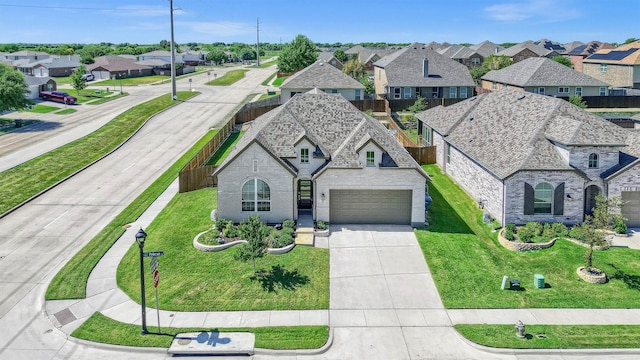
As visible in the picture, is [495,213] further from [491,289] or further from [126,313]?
[126,313]

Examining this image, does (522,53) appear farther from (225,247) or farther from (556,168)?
(225,247)

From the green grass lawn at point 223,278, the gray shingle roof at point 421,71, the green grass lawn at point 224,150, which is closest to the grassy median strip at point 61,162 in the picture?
the green grass lawn at point 224,150

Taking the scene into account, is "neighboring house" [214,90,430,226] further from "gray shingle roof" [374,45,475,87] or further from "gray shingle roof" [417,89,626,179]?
"gray shingle roof" [374,45,475,87]

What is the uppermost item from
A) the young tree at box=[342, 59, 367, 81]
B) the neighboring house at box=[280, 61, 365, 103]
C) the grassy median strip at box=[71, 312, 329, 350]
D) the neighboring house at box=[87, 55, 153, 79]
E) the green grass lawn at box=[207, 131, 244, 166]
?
the neighboring house at box=[87, 55, 153, 79]

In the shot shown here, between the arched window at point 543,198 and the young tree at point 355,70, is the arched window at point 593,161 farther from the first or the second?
the young tree at point 355,70

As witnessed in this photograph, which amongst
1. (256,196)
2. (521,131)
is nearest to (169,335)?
(256,196)

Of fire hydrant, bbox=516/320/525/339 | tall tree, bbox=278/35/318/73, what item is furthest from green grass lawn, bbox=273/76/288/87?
fire hydrant, bbox=516/320/525/339
